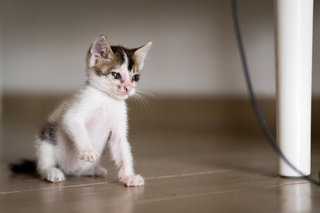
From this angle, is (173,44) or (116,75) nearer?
(116,75)

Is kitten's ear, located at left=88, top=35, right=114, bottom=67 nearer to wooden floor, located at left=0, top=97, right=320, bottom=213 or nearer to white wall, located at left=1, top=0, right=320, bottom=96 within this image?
wooden floor, located at left=0, top=97, right=320, bottom=213

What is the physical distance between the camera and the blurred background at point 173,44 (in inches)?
91.4

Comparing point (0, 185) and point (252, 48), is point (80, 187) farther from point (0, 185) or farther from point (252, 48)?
point (252, 48)

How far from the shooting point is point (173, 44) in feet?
8.89

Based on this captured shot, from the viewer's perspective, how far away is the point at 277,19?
1.15m

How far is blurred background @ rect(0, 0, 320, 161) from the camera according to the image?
7.62 ft

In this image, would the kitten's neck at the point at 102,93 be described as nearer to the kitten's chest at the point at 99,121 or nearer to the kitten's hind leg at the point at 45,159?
the kitten's chest at the point at 99,121

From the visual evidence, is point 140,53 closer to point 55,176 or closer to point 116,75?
point 116,75

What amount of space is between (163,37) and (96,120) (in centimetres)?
147

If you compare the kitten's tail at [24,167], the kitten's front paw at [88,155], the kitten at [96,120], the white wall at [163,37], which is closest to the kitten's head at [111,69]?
the kitten at [96,120]

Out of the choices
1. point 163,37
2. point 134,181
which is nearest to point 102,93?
point 134,181

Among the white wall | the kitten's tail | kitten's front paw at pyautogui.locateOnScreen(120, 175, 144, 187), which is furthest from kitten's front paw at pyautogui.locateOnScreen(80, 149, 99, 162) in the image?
the white wall

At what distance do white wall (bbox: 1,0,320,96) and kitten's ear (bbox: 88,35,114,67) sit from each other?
0.63 meters

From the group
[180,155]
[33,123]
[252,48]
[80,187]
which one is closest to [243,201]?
[80,187]
